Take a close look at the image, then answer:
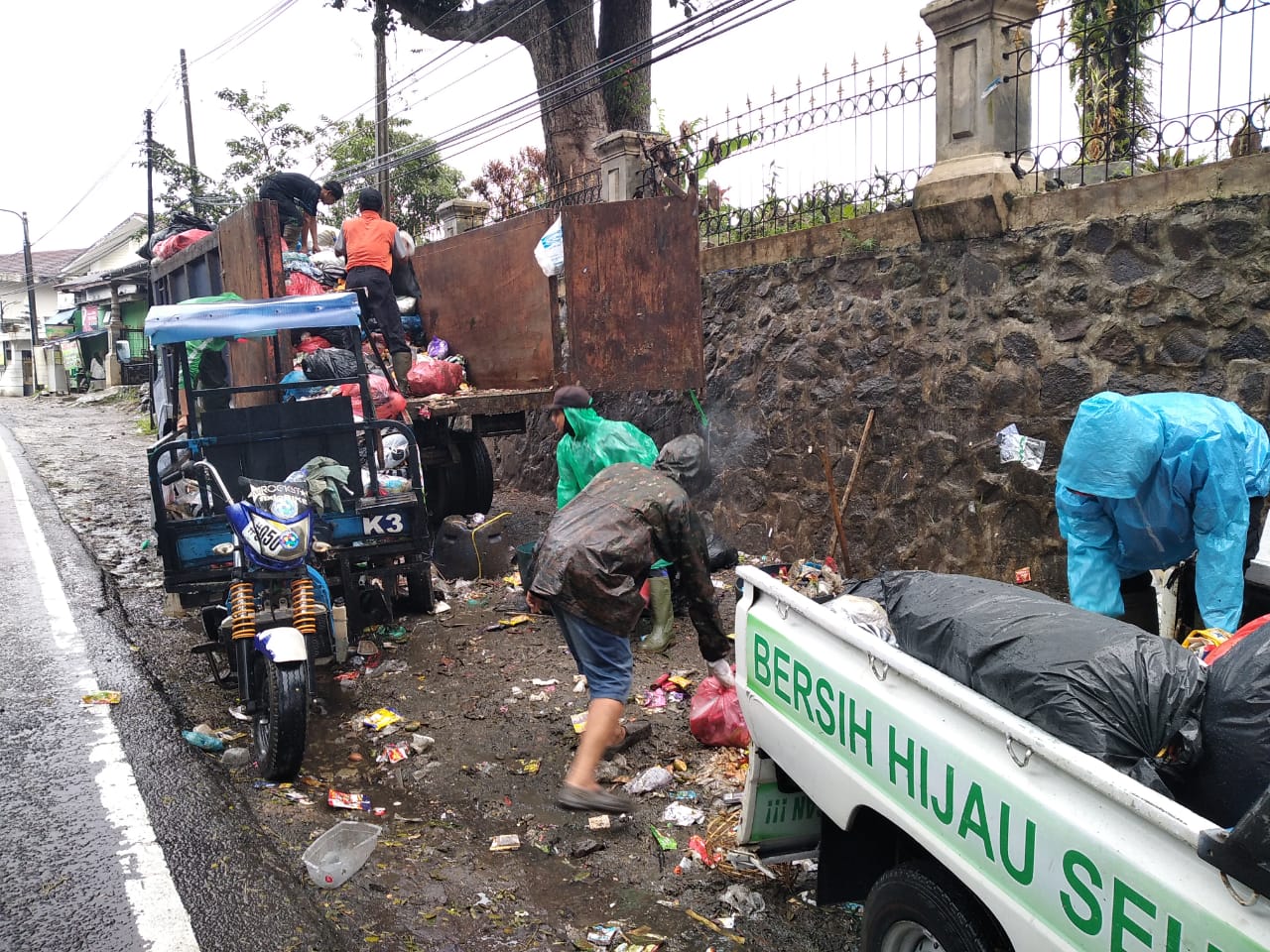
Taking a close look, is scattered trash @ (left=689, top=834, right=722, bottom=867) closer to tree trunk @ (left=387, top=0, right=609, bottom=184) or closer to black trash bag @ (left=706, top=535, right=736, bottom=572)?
black trash bag @ (left=706, top=535, right=736, bottom=572)

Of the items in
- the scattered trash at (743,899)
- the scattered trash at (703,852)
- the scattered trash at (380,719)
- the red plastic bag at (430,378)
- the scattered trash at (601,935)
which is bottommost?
the scattered trash at (601,935)

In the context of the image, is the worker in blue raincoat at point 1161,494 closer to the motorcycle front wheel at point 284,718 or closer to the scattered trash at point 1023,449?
the scattered trash at point 1023,449

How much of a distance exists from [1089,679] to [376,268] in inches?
283

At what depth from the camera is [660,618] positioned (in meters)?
5.99

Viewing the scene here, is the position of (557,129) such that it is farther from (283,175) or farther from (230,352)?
(230,352)

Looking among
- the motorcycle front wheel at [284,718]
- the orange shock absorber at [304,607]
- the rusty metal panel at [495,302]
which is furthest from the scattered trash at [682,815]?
the rusty metal panel at [495,302]

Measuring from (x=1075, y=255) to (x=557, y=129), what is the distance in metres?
9.97

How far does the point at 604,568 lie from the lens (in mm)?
3869

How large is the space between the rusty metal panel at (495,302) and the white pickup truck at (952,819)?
464 centimetres

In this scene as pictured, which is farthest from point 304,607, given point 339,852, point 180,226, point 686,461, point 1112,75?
point 180,226

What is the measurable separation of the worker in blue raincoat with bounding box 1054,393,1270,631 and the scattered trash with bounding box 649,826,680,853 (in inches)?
77.3

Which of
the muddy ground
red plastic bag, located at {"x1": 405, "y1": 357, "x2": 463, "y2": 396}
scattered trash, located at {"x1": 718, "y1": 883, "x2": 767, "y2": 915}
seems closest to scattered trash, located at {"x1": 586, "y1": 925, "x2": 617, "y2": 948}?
the muddy ground

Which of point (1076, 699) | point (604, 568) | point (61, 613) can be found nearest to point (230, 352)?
point (61, 613)

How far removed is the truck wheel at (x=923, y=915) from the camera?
81.0 inches
